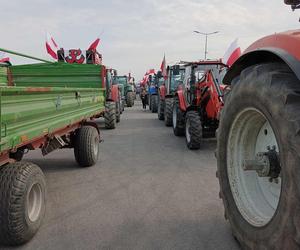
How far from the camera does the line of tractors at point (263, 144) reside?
1.80 m

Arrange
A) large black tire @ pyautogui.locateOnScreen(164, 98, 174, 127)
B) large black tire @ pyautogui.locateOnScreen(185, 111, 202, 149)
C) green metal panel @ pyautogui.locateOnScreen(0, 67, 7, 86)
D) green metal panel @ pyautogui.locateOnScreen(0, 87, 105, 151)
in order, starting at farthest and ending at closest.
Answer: large black tire @ pyautogui.locateOnScreen(164, 98, 174, 127)
large black tire @ pyautogui.locateOnScreen(185, 111, 202, 149)
green metal panel @ pyautogui.locateOnScreen(0, 67, 7, 86)
green metal panel @ pyautogui.locateOnScreen(0, 87, 105, 151)

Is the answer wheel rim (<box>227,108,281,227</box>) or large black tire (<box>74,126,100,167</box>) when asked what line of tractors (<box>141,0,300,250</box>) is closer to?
wheel rim (<box>227,108,281,227</box>)

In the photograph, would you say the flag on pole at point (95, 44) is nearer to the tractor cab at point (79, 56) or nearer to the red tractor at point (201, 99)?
the tractor cab at point (79, 56)

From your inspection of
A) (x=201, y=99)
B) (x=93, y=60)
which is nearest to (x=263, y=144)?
(x=201, y=99)

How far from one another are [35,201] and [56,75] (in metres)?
4.13

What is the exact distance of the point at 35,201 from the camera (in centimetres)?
338

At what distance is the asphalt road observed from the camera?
10.4 feet

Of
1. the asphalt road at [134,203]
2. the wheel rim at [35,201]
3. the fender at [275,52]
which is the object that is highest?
the fender at [275,52]

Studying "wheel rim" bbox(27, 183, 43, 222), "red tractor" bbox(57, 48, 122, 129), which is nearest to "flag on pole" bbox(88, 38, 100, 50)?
"red tractor" bbox(57, 48, 122, 129)

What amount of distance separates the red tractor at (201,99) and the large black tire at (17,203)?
4545 mm

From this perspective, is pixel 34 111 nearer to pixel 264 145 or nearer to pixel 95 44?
pixel 264 145

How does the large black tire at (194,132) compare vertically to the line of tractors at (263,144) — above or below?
below

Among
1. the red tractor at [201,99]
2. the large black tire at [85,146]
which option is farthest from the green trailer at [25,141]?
the red tractor at [201,99]

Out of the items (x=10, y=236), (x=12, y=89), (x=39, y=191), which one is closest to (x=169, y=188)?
(x=39, y=191)
